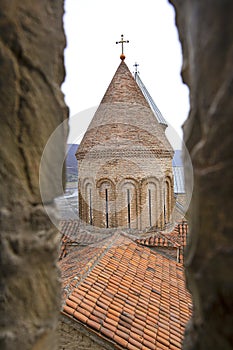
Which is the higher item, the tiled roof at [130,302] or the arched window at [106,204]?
the arched window at [106,204]

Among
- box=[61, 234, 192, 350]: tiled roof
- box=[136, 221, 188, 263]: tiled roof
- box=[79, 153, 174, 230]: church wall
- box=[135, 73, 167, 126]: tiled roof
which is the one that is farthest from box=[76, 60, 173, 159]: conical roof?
box=[135, 73, 167, 126]: tiled roof

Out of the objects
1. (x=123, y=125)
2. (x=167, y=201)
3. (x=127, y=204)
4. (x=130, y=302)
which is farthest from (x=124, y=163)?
(x=130, y=302)

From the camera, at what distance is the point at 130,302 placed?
4.00 metres

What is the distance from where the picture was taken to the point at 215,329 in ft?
1.99

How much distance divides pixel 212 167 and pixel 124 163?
7833 millimetres

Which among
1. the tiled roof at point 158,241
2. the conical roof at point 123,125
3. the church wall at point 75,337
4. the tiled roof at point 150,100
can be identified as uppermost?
the tiled roof at point 150,100

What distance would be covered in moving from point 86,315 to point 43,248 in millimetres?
2885

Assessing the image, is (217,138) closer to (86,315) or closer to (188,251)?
(188,251)

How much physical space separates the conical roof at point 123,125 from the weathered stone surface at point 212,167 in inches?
302

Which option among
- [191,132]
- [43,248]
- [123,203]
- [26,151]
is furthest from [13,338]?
[123,203]

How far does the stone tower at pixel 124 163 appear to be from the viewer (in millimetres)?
8375

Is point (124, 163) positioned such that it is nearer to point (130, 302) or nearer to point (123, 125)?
point (123, 125)

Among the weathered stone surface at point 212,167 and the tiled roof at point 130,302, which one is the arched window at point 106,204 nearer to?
the tiled roof at point 130,302

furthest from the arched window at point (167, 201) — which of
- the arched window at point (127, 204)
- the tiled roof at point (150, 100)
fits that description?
the tiled roof at point (150, 100)
